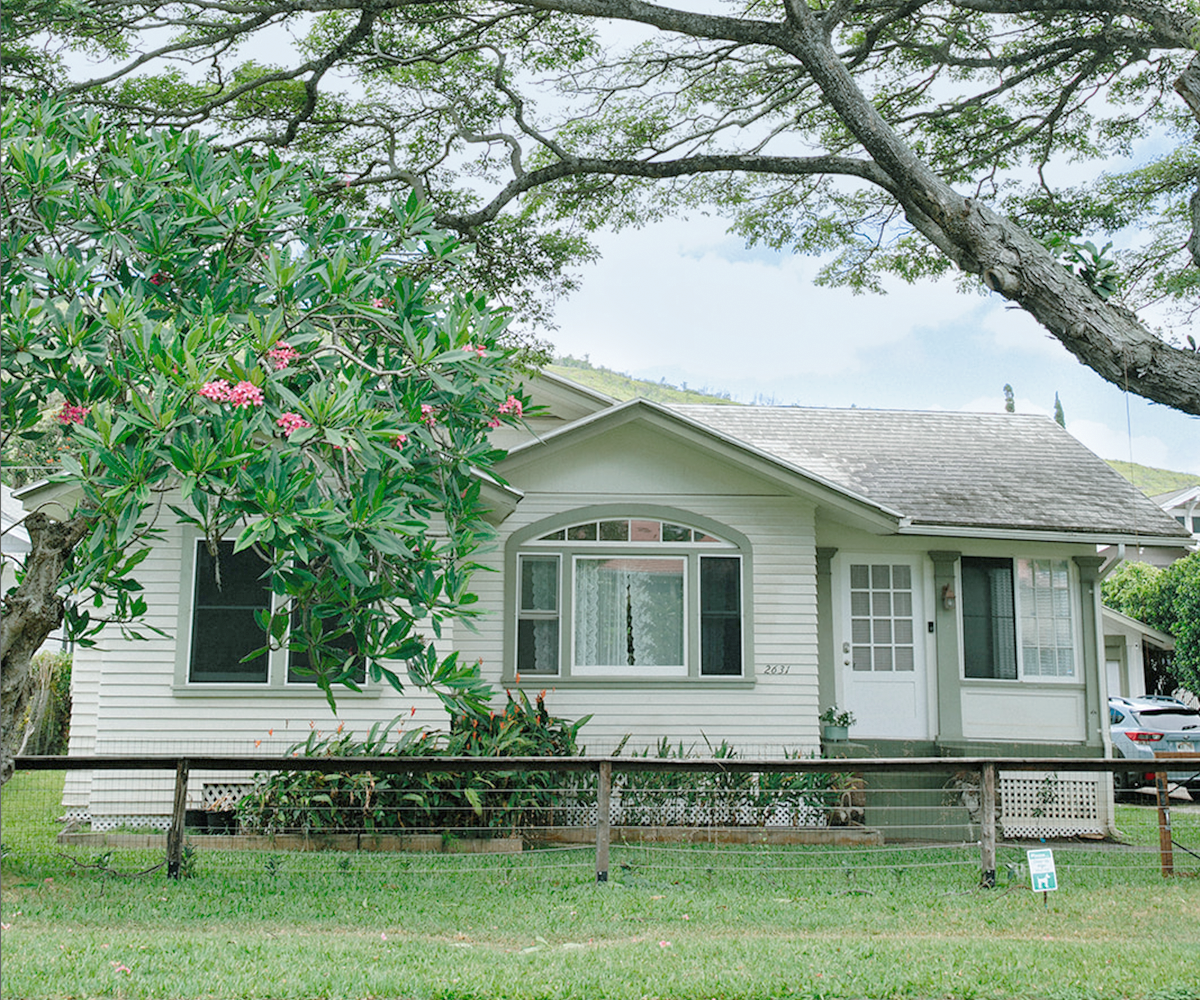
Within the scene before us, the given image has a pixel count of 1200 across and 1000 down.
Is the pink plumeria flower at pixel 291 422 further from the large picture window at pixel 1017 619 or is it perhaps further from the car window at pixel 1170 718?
the car window at pixel 1170 718

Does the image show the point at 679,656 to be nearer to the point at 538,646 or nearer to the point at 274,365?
the point at 538,646

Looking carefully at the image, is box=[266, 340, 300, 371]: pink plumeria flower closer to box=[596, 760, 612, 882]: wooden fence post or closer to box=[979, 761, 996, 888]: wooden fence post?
box=[596, 760, 612, 882]: wooden fence post

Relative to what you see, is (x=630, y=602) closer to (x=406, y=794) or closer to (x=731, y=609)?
(x=731, y=609)

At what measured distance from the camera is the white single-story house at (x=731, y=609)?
1180cm

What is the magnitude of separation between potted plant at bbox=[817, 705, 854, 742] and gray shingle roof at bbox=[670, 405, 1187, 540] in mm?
2586

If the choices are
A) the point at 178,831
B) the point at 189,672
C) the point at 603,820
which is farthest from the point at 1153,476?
the point at 178,831

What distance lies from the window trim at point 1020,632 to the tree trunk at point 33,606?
10540 millimetres

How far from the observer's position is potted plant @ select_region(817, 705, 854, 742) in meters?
13.5

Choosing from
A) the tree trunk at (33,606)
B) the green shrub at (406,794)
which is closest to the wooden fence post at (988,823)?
the green shrub at (406,794)

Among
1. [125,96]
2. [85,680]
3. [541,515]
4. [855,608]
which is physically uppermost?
[125,96]

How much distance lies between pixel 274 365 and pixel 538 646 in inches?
289

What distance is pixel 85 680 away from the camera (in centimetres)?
1243

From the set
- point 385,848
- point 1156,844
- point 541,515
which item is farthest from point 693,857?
point 1156,844

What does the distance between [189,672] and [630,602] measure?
4.93 meters
